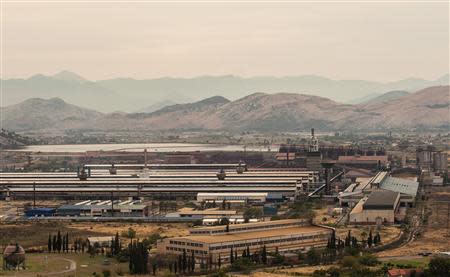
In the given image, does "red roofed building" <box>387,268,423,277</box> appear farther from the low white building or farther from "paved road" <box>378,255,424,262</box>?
the low white building

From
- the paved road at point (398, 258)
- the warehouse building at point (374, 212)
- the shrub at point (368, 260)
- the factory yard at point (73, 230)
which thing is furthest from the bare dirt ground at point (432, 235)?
the factory yard at point (73, 230)

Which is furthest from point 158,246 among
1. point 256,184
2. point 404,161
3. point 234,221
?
point 404,161

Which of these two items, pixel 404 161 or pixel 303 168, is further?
pixel 404 161

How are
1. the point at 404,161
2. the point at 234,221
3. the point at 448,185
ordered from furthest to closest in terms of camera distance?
the point at 404,161 < the point at 448,185 < the point at 234,221

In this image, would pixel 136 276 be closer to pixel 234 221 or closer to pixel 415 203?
pixel 234 221

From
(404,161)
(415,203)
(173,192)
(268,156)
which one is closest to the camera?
(415,203)

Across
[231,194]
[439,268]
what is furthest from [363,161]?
[439,268]

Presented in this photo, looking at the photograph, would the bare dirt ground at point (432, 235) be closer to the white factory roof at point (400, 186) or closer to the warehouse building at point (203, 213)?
the white factory roof at point (400, 186)
